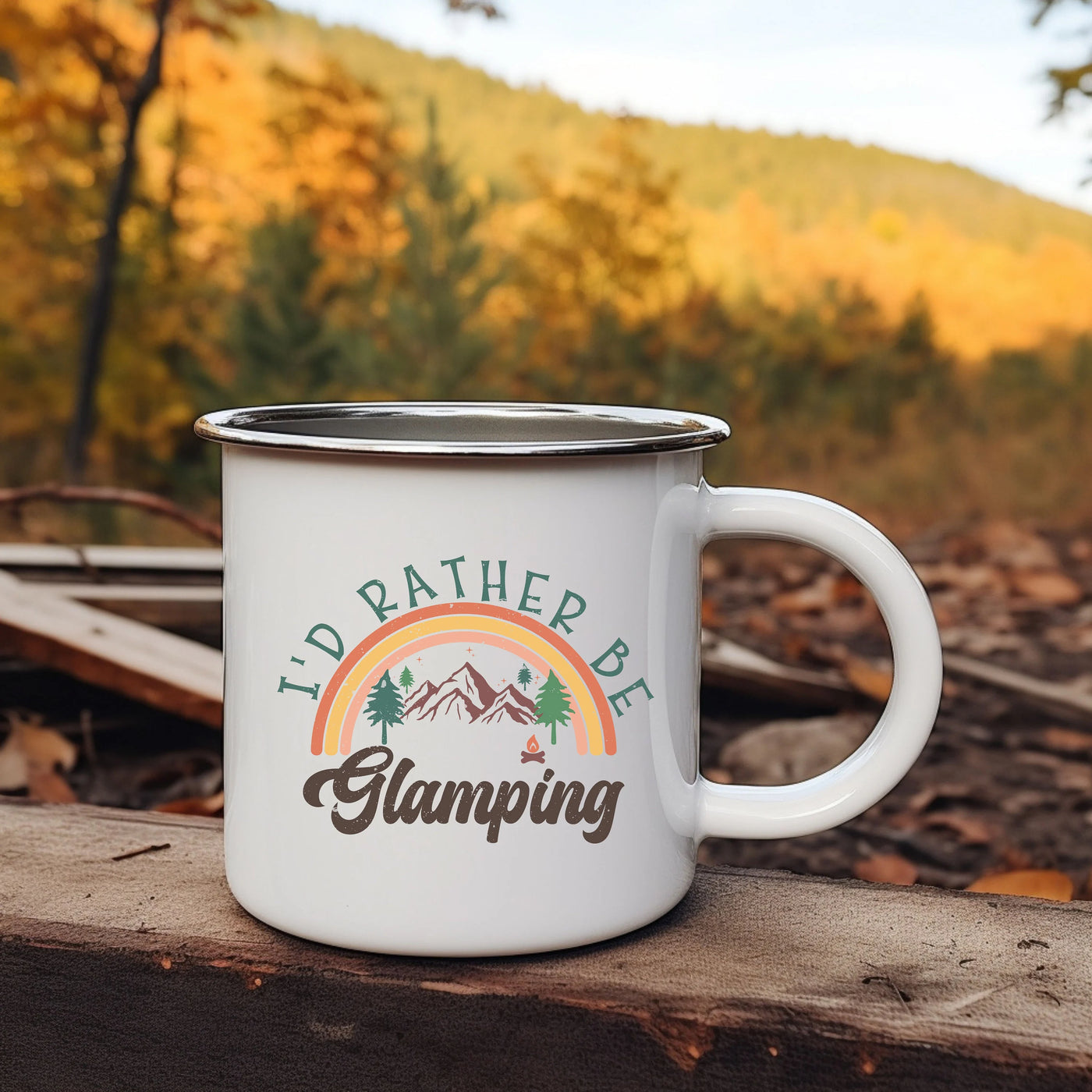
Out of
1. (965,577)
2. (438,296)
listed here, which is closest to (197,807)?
(965,577)

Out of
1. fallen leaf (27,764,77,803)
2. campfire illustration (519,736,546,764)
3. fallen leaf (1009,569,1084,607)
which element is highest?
campfire illustration (519,736,546,764)

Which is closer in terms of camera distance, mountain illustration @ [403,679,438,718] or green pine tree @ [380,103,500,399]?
mountain illustration @ [403,679,438,718]

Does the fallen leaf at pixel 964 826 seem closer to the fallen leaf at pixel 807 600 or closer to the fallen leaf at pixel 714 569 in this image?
the fallen leaf at pixel 807 600

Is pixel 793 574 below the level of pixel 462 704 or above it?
below

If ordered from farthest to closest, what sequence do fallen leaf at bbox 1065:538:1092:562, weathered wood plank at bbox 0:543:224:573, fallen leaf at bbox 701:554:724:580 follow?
fallen leaf at bbox 701:554:724:580, fallen leaf at bbox 1065:538:1092:562, weathered wood plank at bbox 0:543:224:573

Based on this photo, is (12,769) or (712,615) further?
(712,615)

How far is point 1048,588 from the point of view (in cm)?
304

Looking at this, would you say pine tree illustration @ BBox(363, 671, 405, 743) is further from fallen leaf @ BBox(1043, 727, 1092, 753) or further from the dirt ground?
fallen leaf @ BBox(1043, 727, 1092, 753)

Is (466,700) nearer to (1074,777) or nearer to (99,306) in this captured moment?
(1074,777)

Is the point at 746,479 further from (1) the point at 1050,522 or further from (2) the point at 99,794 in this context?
(2) the point at 99,794

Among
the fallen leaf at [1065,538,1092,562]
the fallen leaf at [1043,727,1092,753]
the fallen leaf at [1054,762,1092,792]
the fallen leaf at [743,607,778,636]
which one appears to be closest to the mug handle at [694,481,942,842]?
the fallen leaf at [1054,762,1092,792]

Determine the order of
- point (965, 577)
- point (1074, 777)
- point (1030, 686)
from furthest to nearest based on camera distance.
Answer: point (965, 577) → point (1030, 686) → point (1074, 777)

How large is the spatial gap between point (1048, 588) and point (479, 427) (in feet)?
8.36

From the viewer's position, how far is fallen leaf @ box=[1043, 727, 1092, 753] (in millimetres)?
1858
